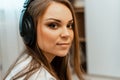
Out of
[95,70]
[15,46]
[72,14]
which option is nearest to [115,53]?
[95,70]

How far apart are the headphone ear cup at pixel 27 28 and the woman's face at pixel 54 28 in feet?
0.07

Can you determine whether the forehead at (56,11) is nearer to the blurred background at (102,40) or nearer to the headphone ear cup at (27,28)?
the headphone ear cup at (27,28)

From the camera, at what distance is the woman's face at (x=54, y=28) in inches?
31.3

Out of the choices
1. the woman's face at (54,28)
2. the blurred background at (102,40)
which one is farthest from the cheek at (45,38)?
the blurred background at (102,40)

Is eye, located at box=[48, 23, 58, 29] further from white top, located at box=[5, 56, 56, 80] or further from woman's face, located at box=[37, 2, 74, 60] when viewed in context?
white top, located at box=[5, 56, 56, 80]

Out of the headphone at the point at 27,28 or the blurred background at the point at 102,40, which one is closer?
the headphone at the point at 27,28

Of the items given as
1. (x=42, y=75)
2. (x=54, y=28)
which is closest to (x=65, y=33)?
(x=54, y=28)

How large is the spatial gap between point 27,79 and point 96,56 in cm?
116

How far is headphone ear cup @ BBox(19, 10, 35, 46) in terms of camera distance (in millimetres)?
803

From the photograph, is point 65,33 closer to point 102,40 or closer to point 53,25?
point 53,25

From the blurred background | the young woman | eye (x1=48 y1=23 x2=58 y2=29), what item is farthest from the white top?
the blurred background

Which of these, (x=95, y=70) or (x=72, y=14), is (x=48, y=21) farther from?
(x=95, y=70)

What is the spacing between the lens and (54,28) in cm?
81

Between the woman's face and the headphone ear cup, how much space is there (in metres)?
0.02
